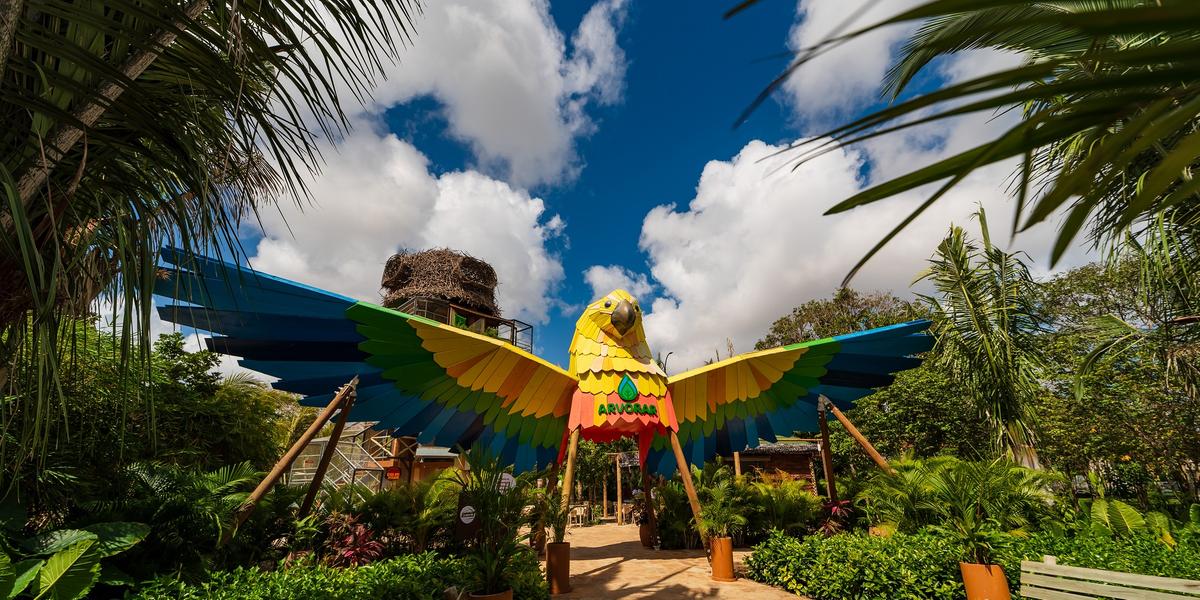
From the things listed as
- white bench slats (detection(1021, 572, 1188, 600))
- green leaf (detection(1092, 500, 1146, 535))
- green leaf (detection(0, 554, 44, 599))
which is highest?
green leaf (detection(1092, 500, 1146, 535))

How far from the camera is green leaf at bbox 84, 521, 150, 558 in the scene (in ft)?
13.6

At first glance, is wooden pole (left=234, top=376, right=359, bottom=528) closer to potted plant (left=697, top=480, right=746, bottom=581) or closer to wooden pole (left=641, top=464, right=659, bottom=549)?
potted plant (left=697, top=480, right=746, bottom=581)

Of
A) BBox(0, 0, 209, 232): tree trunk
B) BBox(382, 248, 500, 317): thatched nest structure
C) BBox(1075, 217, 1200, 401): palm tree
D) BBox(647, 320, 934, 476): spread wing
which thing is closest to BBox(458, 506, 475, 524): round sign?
BBox(647, 320, 934, 476): spread wing

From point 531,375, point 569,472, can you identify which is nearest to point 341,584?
point 569,472

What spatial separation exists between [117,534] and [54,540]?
15.5 inches

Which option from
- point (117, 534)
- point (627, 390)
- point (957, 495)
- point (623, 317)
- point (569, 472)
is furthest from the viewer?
point (623, 317)

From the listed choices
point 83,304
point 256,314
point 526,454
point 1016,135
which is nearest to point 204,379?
point 256,314

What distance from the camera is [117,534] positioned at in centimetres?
429

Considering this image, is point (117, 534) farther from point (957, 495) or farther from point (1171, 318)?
point (1171, 318)

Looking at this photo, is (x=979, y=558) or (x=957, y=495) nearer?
(x=979, y=558)

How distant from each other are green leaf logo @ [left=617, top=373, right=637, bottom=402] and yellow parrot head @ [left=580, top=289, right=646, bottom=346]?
620 mm

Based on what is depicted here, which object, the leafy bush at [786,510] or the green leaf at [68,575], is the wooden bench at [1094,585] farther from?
the green leaf at [68,575]

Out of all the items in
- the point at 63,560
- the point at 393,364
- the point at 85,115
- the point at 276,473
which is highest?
the point at 393,364

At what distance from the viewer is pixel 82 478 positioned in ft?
17.7
